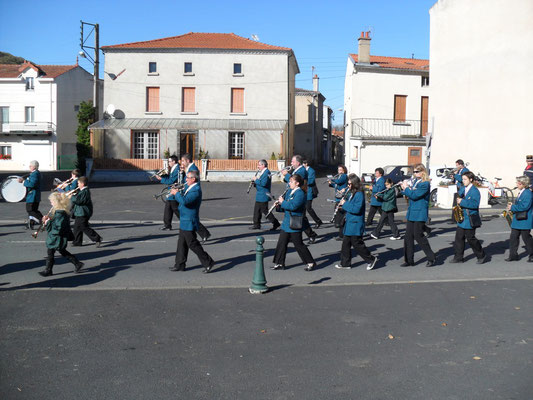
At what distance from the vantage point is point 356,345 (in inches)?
239

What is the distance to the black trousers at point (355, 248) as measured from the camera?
9.80m

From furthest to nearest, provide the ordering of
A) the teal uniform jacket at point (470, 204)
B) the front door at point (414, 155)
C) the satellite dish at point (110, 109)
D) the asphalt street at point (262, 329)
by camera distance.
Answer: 1. the satellite dish at point (110, 109)
2. the front door at point (414, 155)
3. the teal uniform jacket at point (470, 204)
4. the asphalt street at point (262, 329)

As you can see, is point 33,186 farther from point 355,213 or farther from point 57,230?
point 355,213

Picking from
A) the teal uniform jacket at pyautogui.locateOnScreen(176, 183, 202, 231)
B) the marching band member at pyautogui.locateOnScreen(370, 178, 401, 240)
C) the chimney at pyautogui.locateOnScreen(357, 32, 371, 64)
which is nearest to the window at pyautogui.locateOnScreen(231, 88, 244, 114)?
the chimney at pyautogui.locateOnScreen(357, 32, 371, 64)

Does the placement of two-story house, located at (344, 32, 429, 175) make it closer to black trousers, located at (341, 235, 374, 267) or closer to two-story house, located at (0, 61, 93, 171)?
black trousers, located at (341, 235, 374, 267)

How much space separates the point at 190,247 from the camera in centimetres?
938

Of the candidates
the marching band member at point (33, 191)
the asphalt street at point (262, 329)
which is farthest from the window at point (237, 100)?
the asphalt street at point (262, 329)

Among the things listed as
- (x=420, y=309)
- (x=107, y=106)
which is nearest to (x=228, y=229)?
(x=420, y=309)

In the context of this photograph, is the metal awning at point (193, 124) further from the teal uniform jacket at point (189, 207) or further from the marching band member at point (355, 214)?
the teal uniform jacket at point (189, 207)

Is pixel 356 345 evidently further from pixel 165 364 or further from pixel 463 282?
pixel 463 282

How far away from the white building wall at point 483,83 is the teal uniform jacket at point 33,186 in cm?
1831

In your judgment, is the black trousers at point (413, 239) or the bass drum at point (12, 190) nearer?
the black trousers at point (413, 239)

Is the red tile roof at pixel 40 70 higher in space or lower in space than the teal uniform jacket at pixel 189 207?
higher

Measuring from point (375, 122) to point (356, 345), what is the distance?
106 feet
